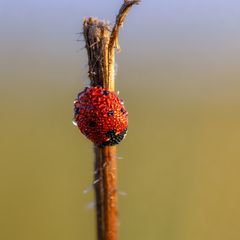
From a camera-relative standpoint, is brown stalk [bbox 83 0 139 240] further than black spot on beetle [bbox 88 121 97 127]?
No

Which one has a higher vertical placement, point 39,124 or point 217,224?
point 39,124

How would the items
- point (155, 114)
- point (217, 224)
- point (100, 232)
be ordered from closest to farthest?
point (100, 232), point (217, 224), point (155, 114)

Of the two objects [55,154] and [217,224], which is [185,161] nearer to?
[217,224]

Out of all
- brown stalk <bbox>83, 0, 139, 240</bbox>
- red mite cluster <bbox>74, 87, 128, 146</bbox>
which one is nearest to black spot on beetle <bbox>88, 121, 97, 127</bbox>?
red mite cluster <bbox>74, 87, 128, 146</bbox>

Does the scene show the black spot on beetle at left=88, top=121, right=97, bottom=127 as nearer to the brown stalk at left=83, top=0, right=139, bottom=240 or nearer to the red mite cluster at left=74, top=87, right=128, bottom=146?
the red mite cluster at left=74, top=87, right=128, bottom=146

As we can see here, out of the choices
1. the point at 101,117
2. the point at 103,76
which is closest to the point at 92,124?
the point at 101,117

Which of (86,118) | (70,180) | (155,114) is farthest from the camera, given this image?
(155,114)

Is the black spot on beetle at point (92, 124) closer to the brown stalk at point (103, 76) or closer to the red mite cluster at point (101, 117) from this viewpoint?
the red mite cluster at point (101, 117)

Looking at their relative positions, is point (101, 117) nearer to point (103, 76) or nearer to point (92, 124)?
point (92, 124)

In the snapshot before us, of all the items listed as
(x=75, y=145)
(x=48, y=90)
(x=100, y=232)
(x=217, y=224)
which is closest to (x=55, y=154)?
(x=75, y=145)
